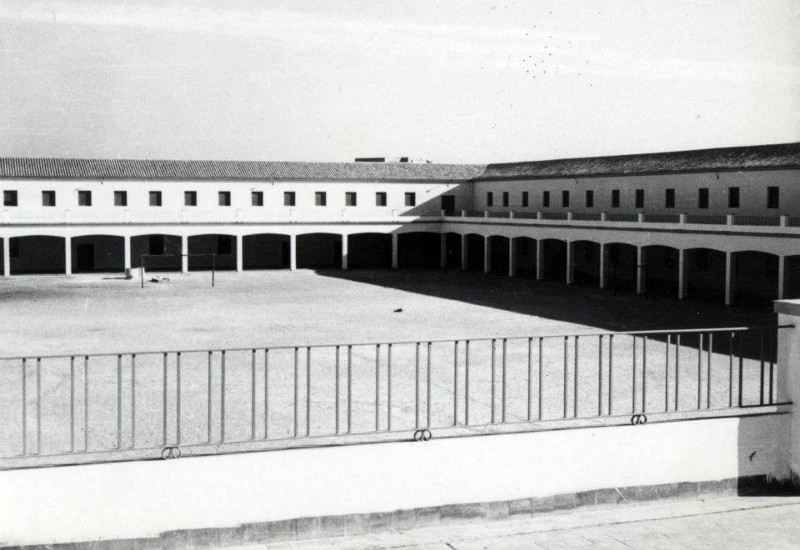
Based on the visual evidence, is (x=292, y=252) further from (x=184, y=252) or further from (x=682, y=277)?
(x=682, y=277)

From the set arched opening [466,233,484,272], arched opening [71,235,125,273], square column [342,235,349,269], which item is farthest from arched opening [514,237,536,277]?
arched opening [71,235,125,273]

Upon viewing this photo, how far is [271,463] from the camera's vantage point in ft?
26.0

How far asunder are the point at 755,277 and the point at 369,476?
111ft

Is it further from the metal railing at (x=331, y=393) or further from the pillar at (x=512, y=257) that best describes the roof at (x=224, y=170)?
the metal railing at (x=331, y=393)

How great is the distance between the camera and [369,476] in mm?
8172

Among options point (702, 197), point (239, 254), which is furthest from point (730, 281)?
point (239, 254)

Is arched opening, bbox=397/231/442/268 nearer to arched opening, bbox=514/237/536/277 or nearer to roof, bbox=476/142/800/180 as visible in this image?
roof, bbox=476/142/800/180

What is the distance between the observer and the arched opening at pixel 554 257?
50.8 m

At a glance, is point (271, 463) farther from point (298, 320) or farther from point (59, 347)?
point (298, 320)

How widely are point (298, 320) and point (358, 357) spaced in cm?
829

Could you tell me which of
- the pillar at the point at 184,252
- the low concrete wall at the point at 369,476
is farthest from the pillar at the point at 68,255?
the low concrete wall at the point at 369,476

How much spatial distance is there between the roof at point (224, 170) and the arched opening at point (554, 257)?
9430 millimetres

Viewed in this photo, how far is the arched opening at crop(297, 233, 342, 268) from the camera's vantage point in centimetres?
5691

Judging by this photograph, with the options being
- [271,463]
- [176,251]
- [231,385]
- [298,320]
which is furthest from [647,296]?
[271,463]
